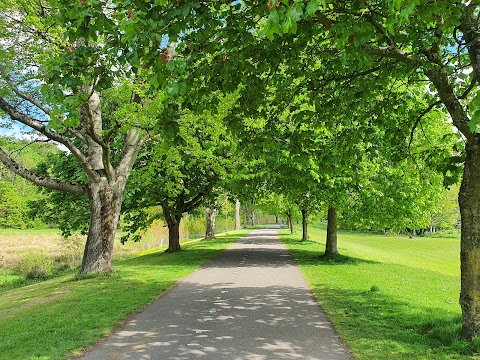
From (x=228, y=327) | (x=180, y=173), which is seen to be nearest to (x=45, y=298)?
(x=228, y=327)

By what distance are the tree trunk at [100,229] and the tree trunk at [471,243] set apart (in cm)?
1081

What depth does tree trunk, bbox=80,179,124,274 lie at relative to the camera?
13.5 meters

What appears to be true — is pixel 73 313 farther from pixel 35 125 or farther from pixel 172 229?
pixel 172 229

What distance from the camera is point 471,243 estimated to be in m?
5.95

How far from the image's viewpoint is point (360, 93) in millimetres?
7699

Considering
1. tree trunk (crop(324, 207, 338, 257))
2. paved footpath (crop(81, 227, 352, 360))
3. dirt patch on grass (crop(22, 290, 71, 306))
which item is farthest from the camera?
tree trunk (crop(324, 207, 338, 257))

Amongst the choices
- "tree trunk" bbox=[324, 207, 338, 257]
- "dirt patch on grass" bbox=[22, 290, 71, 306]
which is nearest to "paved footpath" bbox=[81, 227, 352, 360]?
"dirt patch on grass" bbox=[22, 290, 71, 306]

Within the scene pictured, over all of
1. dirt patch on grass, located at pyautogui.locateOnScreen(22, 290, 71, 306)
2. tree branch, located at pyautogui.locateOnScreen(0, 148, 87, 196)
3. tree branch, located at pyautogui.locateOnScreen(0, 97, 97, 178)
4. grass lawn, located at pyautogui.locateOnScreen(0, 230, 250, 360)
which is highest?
tree branch, located at pyautogui.locateOnScreen(0, 97, 97, 178)

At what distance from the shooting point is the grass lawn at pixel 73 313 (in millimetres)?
5992

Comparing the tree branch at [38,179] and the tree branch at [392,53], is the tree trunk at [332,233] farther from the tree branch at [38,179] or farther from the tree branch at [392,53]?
the tree branch at [392,53]

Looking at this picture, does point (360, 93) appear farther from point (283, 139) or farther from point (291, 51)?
point (283, 139)

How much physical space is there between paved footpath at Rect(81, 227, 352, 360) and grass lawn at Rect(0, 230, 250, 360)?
412mm

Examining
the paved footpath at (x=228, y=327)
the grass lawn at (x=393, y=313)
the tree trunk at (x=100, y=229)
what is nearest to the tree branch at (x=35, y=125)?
the tree trunk at (x=100, y=229)

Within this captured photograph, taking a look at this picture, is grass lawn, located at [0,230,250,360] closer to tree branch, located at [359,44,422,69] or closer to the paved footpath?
the paved footpath
